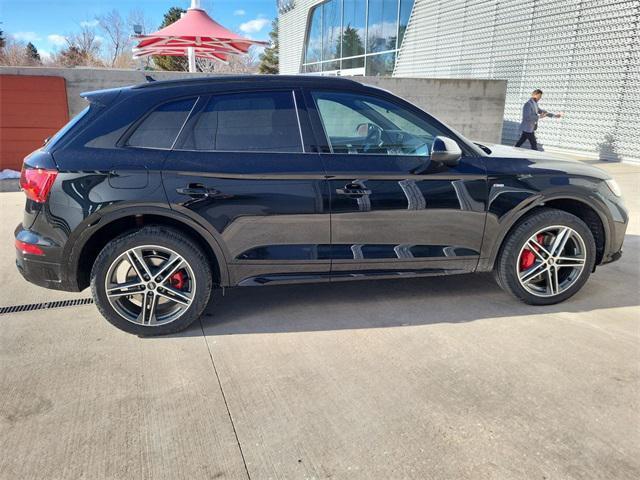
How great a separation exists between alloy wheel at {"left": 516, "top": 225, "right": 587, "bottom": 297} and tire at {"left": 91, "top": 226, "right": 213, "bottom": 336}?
2.44 metres

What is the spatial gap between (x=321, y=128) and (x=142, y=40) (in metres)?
11.6

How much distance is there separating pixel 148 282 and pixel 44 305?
128 centimetres

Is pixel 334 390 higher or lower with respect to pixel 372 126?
lower

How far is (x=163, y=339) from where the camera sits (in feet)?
11.1

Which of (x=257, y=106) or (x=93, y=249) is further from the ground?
(x=257, y=106)

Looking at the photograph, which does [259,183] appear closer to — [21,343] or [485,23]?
[21,343]

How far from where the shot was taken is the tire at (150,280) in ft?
10.6

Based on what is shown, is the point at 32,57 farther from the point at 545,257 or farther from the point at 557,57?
the point at 545,257

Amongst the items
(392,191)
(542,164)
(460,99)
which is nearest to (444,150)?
(392,191)

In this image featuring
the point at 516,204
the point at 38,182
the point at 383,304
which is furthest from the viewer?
the point at 383,304

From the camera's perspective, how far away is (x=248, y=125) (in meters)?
3.36

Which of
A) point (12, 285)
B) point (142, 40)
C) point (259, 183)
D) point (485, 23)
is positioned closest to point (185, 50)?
point (142, 40)

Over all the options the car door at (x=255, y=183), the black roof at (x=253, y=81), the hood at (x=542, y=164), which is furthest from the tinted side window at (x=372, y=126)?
the hood at (x=542, y=164)

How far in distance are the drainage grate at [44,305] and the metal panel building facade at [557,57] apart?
39.3ft
